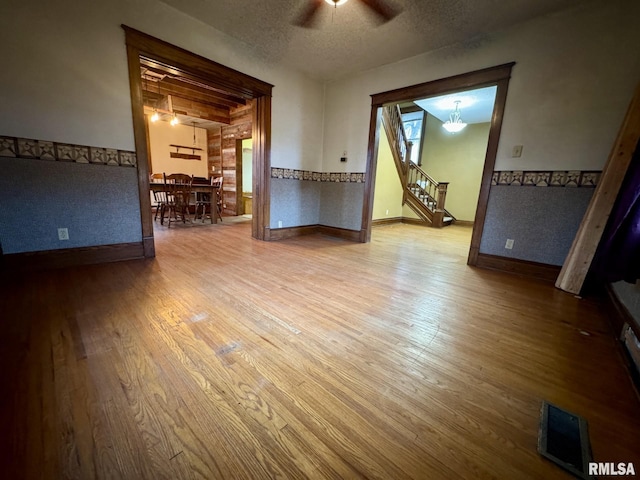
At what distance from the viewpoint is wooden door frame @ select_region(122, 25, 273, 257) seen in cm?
234

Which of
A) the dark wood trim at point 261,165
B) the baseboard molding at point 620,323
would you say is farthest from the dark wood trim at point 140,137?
the baseboard molding at point 620,323

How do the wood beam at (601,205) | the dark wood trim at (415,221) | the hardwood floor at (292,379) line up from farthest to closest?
the dark wood trim at (415,221) → the wood beam at (601,205) → the hardwood floor at (292,379)

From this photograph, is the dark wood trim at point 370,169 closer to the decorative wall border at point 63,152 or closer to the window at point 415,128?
the decorative wall border at point 63,152

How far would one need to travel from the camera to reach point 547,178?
241 centimetres

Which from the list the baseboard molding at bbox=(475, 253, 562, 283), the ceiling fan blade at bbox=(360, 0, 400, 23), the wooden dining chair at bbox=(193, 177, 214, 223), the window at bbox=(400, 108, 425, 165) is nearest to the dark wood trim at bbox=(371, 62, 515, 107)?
the ceiling fan blade at bbox=(360, 0, 400, 23)

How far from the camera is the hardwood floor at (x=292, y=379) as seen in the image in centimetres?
77

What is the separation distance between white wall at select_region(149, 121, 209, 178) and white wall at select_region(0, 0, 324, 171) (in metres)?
5.29

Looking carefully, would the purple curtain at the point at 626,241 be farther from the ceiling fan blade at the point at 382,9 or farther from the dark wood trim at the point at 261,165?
the dark wood trim at the point at 261,165

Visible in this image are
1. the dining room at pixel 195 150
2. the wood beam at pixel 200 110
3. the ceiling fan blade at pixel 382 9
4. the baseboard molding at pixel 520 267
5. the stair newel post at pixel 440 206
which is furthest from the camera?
the stair newel post at pixel 440 206

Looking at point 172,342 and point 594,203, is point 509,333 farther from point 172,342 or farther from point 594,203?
point 172,342

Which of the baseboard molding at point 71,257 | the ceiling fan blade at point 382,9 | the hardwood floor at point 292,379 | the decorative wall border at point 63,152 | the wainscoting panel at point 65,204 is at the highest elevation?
the ceiling fan blade at point 382,9

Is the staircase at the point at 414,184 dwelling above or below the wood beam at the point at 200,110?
below

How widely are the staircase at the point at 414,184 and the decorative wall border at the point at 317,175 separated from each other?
2.15 meters

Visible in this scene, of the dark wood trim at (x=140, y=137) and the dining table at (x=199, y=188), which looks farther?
the dining table at (x=199, y=188)
